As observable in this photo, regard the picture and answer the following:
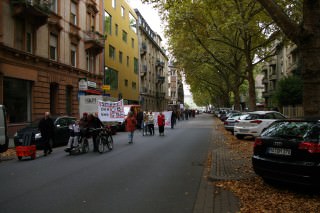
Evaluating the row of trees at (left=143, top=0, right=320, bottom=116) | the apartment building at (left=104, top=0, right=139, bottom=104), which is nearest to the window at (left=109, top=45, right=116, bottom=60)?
the apartment building at (left=104, top=0, right=139, bottom=104)

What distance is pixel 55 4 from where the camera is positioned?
25.0m

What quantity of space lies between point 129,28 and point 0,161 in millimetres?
38741

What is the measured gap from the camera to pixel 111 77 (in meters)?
38.8

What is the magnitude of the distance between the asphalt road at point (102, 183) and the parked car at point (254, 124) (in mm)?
6565

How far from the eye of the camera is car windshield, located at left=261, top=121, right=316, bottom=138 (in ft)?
21.0

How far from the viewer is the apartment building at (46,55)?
19672 mm

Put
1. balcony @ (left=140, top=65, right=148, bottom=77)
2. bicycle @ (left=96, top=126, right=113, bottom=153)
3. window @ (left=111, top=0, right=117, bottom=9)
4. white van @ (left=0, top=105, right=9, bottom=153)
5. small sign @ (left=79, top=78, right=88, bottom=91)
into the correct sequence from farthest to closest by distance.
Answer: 1. balcony @ (left=140, top=65, right=148, bottom=77)
2. window @ (left=111, top=0, right=117, bottom=9)
3. small sign @ (left=79, top=78, right=88, bottom=91)
4. bicycle @ (left=96, top=126, right=113, bottom=153)
5. white van @ (left=0, top=105, right=9, bottom=153)

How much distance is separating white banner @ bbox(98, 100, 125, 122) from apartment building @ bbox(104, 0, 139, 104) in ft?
46.9

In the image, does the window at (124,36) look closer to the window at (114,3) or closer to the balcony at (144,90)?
the window at (114,3)

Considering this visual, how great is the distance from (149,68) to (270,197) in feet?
187

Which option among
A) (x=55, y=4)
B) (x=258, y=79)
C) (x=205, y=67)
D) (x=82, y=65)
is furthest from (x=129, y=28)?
(x=258, y=79)

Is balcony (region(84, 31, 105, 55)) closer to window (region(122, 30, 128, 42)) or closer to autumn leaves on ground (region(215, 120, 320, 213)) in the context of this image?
window (region(122, 30, 128, 42))

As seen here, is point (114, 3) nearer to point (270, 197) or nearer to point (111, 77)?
point (111, 77)

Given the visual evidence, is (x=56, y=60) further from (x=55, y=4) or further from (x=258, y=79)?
(x=258, y=79)
